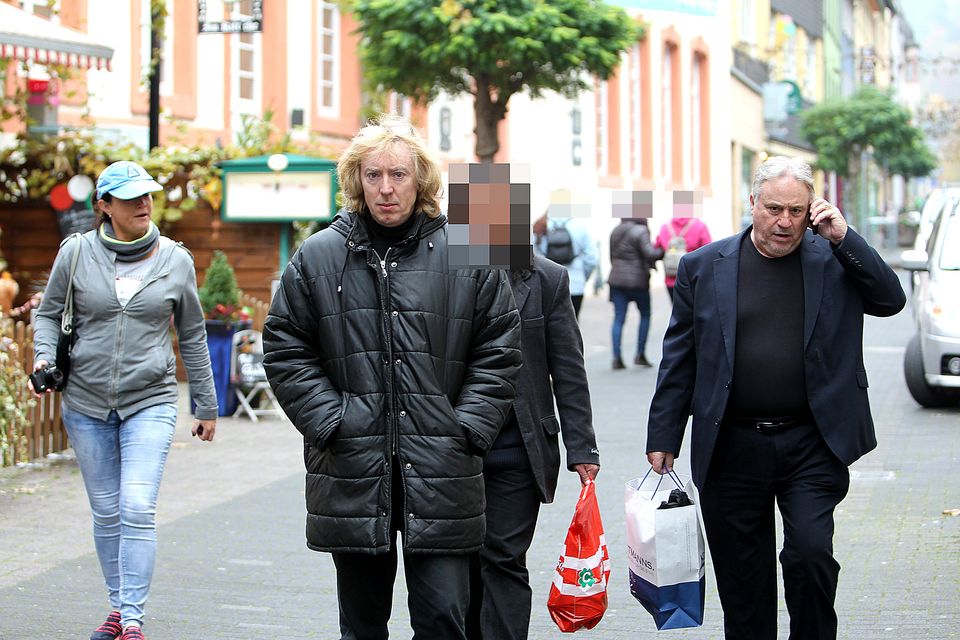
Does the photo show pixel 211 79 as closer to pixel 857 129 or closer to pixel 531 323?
pixel 531 323

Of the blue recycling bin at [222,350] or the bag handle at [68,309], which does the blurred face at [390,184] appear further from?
the blue recycling bin at [222,350]

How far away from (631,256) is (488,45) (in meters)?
3.25

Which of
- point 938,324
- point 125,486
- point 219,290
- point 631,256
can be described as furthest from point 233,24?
point 125,486

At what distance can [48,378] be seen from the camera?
570cm

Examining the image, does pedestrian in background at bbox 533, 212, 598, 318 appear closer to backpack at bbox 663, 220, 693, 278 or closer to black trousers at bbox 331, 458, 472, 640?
backpack at bbox 663, 220, 693, 278

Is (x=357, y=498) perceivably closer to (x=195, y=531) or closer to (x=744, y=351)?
(x=744, y=351)

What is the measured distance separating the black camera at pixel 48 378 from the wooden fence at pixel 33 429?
3.90 meters

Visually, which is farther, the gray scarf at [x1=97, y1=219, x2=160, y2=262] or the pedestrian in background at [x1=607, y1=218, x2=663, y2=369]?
the pedestrian in background at [x1=607, y1=218, x2=663, y2=369]

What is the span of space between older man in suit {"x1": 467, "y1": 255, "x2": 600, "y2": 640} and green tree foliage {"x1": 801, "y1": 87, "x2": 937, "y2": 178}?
4619cm

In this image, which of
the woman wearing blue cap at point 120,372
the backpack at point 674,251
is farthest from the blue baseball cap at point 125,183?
the backpack at point 674,251

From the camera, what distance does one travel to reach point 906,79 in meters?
119

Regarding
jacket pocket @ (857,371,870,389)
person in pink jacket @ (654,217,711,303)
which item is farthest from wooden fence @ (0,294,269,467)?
person in pink jacket @ (654,217,711,303)

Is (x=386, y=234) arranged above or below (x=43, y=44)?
below

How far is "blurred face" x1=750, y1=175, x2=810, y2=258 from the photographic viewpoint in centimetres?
462
